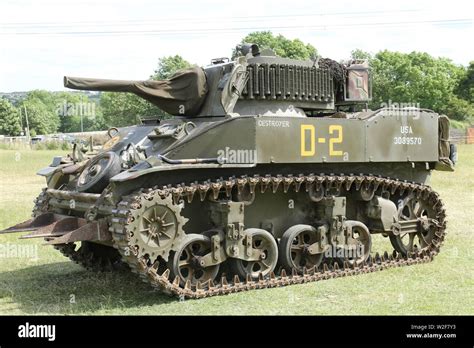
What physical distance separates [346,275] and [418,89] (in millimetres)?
69915

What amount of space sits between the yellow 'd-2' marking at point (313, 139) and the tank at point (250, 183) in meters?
0.02

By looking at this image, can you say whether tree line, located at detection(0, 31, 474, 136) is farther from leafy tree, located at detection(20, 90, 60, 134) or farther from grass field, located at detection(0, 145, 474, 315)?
grass field, located at detection(0, 145, 474, 315)

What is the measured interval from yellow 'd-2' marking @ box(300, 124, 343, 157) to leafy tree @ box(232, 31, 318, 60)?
163 feet

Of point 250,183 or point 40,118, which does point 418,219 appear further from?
point 40,118

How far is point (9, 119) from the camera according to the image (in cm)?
9238

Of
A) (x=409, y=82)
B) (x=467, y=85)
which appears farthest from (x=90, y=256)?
(x=467, y=85)

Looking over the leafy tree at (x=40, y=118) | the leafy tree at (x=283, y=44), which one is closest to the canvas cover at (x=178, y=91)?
the leafy tree at (x=283, y=44)

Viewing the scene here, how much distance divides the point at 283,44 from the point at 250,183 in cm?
5764

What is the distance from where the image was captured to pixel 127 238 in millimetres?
9500

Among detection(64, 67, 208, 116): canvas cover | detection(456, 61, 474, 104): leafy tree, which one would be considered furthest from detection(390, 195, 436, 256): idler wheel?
detection(456, 61, 474, 104): leafy tree

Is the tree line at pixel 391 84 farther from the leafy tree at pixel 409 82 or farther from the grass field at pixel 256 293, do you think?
the grass field at pixel 256 293

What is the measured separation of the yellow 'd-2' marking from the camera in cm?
1146

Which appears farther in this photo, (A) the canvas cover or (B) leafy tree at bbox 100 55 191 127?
(B) leafy tree at bbox 100 55 191 127

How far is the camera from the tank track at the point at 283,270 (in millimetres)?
9758
